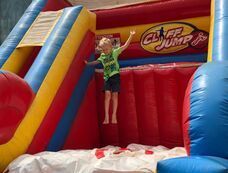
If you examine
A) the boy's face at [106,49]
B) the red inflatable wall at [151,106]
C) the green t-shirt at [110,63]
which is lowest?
the red inflatable wall at [151,106]

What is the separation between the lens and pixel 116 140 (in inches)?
120

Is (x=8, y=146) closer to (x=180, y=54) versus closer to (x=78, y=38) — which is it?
(x=78, y=38)

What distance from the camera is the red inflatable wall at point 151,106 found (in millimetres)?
2852

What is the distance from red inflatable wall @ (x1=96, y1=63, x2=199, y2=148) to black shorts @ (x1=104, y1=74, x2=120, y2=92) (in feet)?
0.49

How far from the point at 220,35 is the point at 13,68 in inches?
A: 64.9

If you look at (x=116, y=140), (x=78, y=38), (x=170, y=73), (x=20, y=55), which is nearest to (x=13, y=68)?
(x=20, y=55)

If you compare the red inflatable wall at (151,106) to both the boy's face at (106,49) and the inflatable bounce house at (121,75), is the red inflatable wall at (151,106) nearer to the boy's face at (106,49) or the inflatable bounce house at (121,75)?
the inflatable bounce house at (121,75)

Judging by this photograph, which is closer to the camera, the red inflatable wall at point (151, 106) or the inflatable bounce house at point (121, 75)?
the inflatable bounce house at point (121, 75)

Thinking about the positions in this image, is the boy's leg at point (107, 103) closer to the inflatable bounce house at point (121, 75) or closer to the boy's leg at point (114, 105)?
the boy's leg at point (114, 105)

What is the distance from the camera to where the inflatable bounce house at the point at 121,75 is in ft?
6.19

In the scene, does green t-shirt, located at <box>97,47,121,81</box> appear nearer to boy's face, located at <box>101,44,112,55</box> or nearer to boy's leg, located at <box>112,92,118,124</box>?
boy's face, located at <box>101,44,112,55</box>

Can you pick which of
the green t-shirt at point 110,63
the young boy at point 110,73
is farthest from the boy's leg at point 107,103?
the green t-shirt at point 110,63

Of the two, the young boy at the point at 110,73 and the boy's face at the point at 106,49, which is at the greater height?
the boy's face at the point at 106,49

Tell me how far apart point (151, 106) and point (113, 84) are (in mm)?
361
